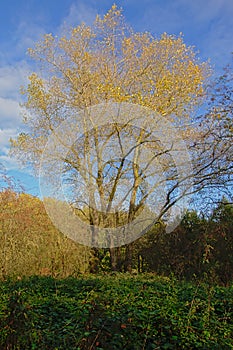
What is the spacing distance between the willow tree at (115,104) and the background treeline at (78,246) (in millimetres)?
785

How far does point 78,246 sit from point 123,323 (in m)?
4.85

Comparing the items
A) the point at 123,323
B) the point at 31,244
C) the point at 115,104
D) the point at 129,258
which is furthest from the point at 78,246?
the point at 123,323

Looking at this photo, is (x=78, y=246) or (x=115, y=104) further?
(x=115, y=104)

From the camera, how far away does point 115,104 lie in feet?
25.7

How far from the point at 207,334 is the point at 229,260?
4.06 meters

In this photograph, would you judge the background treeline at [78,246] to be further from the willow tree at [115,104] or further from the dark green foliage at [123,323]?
the dark green foliage at [123,323]

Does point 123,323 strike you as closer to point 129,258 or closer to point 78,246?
point 78,246

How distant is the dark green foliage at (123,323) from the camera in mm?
2227

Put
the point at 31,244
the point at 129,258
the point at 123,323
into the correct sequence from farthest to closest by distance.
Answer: the point at 129,258 → the point at 31,244 → the point at 123,323

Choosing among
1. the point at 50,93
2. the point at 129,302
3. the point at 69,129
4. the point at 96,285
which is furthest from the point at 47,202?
the point at 129,302

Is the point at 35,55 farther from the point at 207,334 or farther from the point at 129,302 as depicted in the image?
the point at 207,334

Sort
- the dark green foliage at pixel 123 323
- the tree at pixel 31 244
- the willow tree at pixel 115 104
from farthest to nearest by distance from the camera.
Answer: the willow tree at pixel 115 104, the tree at pixel 31 244, the dark green foliage at pixel 123 323

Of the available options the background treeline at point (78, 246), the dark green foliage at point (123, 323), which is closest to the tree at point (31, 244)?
the background treeline at point (78, 246)

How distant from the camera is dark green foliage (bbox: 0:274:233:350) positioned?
7.30ft
